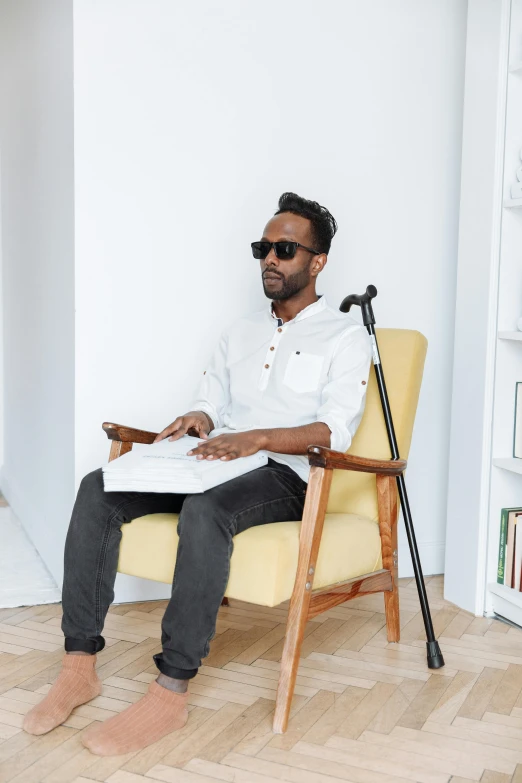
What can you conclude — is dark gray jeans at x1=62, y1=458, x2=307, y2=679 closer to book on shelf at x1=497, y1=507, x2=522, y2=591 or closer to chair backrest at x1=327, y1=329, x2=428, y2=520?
chair backrest at x1=327, y1=329, x2=428, y2=520

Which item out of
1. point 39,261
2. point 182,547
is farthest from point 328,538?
point 39,261

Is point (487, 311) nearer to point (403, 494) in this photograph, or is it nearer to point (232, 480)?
point (403, 494)

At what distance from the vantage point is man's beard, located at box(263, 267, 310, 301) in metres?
2.60

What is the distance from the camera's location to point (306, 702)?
2.28 m

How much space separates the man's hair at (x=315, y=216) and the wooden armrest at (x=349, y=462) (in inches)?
27.7

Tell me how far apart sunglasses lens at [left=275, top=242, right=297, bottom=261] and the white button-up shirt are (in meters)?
0.19

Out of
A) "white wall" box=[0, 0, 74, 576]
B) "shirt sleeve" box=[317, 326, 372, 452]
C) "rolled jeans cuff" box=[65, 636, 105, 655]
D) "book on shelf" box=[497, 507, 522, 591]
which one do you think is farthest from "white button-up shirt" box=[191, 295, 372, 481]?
"book on shelf" box=[497, 507, 522, 591]

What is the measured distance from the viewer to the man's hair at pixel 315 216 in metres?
2.62

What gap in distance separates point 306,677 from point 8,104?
→ 327 cm

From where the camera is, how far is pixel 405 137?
329 centimetres

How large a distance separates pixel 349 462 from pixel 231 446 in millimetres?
312

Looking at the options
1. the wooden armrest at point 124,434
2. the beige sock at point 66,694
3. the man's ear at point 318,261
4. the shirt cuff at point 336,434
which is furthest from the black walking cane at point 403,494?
the beige sock at point 66,694

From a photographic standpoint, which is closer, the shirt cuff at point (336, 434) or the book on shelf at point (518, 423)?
the shirt cuff at point (336, 434)

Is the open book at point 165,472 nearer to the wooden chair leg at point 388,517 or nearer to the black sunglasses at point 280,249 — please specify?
the wooden chair leg at point 388,517
